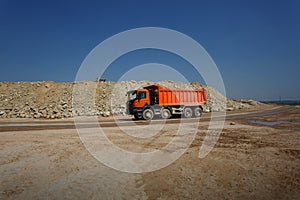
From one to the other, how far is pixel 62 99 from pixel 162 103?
16.8 meters

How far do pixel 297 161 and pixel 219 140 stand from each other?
10.6 ft

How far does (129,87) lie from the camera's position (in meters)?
37.2

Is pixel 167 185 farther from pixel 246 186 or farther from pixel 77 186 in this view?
pixel 77 186

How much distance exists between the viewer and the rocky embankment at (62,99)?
26.0 meters

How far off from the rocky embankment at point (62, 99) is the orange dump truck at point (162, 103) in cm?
704

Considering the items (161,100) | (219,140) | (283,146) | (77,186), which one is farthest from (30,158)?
(161,100)

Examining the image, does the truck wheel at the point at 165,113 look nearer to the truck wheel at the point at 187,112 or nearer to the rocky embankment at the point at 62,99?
the truck wheel at the point at 187,112

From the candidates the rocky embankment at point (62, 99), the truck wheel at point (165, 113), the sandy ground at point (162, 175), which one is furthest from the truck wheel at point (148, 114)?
the sandy ground at point (162, 175)

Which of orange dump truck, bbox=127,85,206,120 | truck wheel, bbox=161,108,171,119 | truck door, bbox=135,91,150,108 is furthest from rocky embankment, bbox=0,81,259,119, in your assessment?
truck wheel, bbox=161,108,171,119

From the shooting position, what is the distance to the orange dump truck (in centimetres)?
1852

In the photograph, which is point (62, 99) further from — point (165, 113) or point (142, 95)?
point (165, 113)

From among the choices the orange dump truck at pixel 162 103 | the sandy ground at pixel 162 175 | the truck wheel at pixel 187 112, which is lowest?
the sandy ground at pixel 162 175

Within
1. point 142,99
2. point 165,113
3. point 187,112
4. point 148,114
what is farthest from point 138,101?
point 187,112

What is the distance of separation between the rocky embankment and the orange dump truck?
7.04 meters
